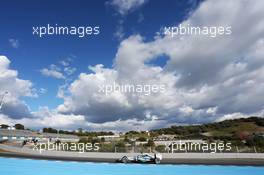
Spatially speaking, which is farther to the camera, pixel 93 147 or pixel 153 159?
pixel 93 147

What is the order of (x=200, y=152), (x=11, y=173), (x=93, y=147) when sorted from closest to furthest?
(x=11, y=173)
(x=200, y=152)
(x=93, y=147)

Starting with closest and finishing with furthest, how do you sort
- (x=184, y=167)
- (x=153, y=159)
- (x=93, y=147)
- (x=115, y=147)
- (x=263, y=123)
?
(x=184, y=167) → (x=153, y=159) → (x=115, y=147) → (x=93, y=147) → (x=263, y=123)

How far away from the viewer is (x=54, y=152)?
55.0m

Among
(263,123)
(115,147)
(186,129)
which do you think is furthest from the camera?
(263,123)

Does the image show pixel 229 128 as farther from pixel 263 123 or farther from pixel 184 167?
pixel 184 167

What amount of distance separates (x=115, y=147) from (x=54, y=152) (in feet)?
30.3

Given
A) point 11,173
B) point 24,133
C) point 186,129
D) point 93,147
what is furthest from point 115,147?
point 24,133

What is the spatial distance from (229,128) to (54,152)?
75.2m

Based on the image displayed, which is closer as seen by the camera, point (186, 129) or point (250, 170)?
point (250, 170)

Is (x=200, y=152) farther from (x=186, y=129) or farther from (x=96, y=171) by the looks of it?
(x=186, y=129)

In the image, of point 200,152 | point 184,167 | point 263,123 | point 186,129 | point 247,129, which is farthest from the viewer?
point 263,123

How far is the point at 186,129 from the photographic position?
104438mm

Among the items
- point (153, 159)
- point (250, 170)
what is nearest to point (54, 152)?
point (153, 159)

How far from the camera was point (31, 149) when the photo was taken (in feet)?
194
